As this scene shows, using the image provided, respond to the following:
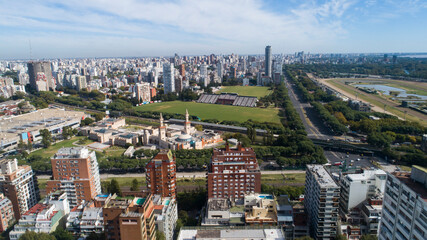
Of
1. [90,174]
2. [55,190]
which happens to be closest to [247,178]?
[90,174]

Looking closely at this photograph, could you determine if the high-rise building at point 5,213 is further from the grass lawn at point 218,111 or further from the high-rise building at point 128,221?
the grass lawn at point 218,111

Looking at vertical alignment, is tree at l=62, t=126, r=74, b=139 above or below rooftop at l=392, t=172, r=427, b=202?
below

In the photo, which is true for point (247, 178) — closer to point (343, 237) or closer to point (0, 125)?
point (343, 237)

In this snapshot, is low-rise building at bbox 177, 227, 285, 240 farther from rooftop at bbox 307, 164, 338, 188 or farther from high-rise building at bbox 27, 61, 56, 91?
high-rise building at bbox 27, 61, 56, 91

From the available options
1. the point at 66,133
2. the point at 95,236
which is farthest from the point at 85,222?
the point at 66,133

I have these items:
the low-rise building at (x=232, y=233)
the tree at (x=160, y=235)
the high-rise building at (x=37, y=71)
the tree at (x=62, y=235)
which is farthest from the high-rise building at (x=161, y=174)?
the high-rise building at (x=37, y=71)

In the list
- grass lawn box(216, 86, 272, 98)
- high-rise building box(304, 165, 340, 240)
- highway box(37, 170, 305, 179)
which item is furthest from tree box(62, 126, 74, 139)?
grass lawn box(216, 86, 272, 98)

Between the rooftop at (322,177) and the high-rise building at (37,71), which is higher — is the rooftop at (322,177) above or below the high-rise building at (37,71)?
below
